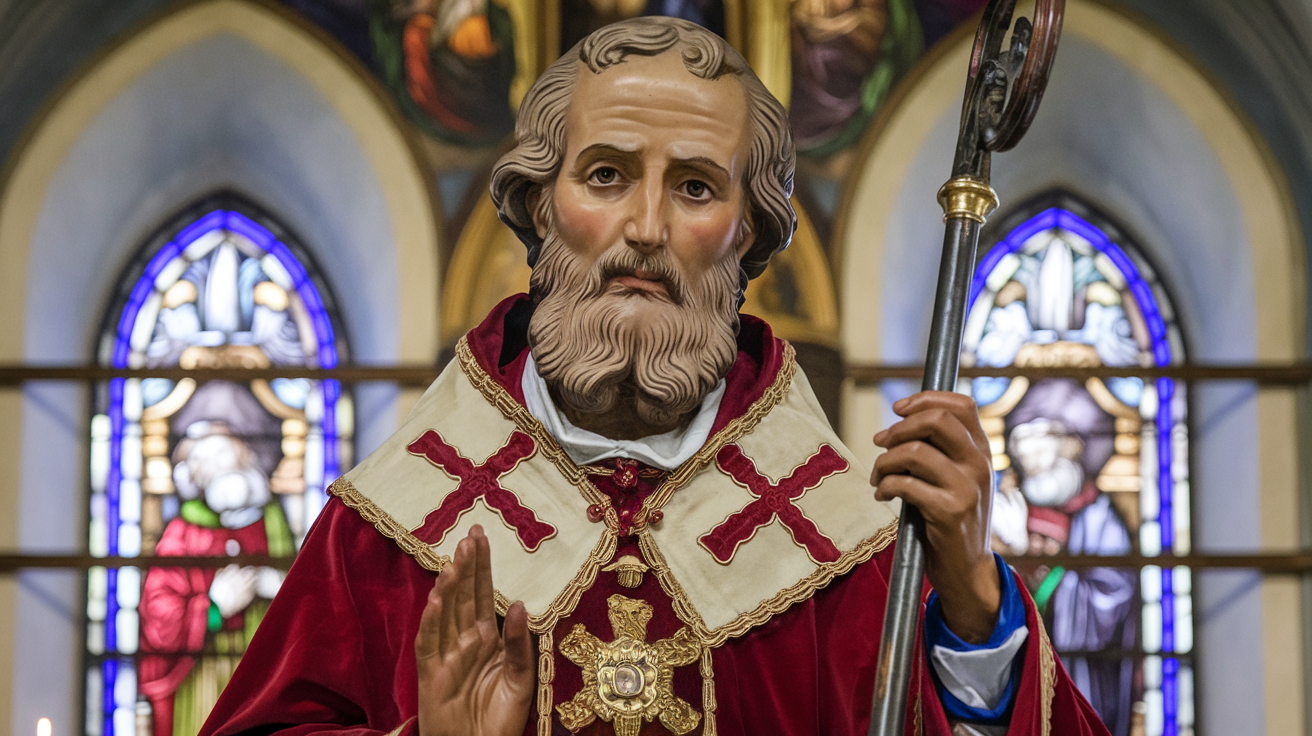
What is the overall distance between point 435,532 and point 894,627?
791 millimetres

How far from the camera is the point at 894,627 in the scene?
2391 millimetres

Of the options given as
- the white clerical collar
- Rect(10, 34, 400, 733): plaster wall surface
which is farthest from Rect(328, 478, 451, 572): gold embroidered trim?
Rect(10, 34, 400, 733): plaster wall surface

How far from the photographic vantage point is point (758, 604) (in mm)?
2756

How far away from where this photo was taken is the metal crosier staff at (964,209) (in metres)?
2.38

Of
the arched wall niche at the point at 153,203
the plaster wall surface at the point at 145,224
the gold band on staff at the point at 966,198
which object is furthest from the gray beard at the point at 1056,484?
the gold band on staff at the point at 966,198

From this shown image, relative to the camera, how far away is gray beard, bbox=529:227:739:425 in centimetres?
275

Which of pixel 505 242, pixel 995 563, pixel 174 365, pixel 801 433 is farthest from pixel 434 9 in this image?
pixel 995 563

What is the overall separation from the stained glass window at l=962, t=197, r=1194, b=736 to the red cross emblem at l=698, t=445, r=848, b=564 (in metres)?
5.39

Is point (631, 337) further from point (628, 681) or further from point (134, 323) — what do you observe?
point (134, 323)

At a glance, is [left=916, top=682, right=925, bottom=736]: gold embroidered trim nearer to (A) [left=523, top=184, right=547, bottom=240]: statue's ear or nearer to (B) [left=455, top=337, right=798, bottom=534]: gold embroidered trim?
(B) [left=455, top=337, right=798, bottom=534]: gold embroidered trim

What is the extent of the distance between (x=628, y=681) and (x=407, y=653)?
1.12 ft

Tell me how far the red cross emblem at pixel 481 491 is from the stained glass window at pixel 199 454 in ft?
18.4

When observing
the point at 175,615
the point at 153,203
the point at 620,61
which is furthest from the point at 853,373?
the point at 620,61

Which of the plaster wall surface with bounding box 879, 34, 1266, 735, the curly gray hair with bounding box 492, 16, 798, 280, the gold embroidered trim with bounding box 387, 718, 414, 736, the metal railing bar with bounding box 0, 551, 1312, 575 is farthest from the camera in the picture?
the plaster wall surface with bounding box 879, 34, 1266, 735
